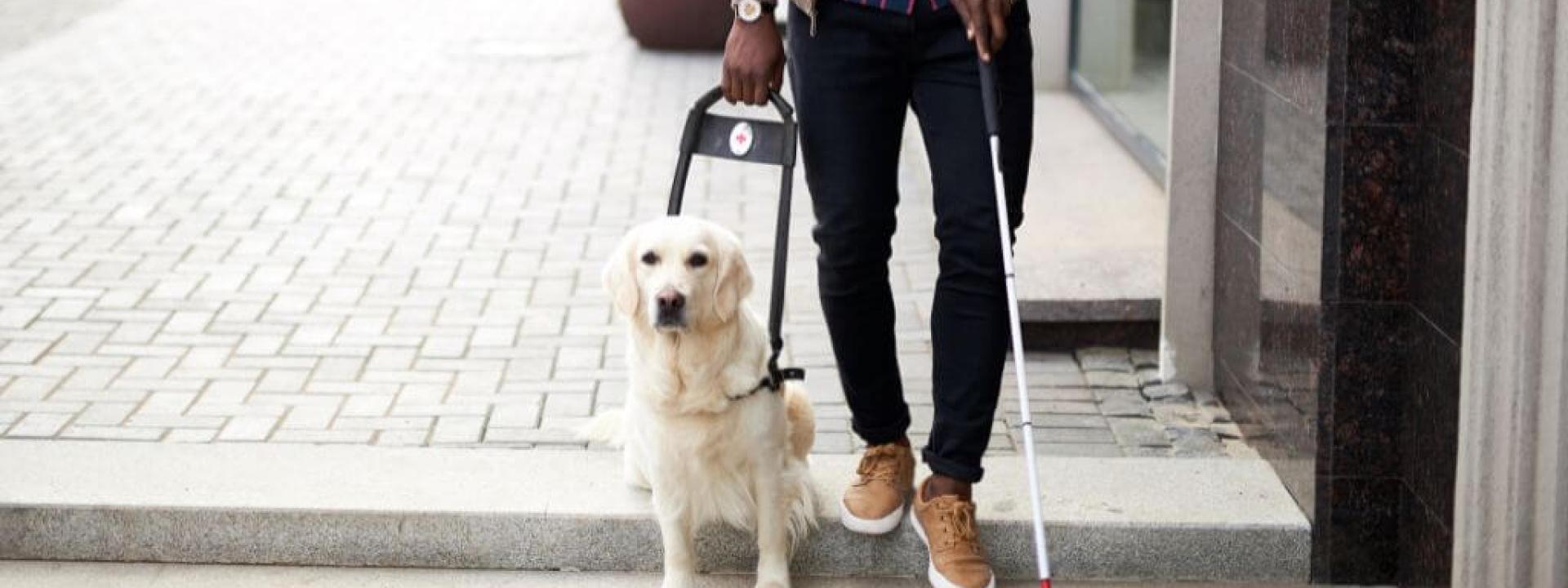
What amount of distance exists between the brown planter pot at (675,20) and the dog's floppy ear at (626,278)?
809cm

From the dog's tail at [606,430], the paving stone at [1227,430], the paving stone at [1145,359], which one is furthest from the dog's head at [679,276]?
the paving stone at [1145,359]

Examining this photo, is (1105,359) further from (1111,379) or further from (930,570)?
(930,570)

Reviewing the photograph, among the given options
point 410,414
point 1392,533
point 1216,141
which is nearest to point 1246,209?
point 1216,141

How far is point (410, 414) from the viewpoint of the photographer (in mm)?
5504

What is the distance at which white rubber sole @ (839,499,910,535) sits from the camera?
4.50 m

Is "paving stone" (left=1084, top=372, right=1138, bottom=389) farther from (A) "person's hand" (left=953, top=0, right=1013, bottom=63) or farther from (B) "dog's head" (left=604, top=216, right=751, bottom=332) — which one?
(A) "person's hand" (left=953, top=0, right=1013, bottom=63)

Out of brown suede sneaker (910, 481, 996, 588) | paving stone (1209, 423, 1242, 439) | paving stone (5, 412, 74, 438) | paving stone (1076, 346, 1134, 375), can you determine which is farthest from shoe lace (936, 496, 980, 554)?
paving stone (5, 412, 74, 438)

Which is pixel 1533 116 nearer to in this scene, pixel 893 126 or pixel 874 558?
pixel 893 126

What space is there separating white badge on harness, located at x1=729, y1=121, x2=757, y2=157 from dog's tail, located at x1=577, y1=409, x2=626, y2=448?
1.01 metres

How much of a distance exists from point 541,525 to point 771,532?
0.57 meters

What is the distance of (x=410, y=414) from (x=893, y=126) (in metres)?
1.91

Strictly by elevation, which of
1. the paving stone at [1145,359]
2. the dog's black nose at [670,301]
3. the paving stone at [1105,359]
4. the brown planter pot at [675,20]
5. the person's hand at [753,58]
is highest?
the person's hand at [753,58]

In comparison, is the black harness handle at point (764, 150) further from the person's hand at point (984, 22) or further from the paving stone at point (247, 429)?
the paving stone at point (247, 429)

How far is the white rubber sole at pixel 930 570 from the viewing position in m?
4.37
